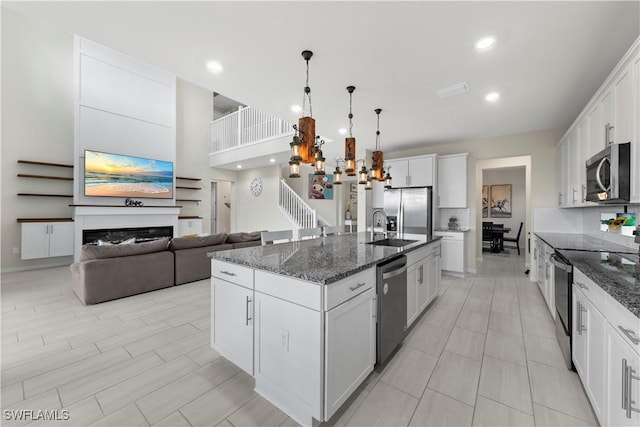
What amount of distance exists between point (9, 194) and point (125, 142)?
2.28m

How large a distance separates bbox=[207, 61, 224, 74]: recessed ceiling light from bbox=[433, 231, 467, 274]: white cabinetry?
445cm

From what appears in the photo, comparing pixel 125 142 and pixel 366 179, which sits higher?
pixel 125 142

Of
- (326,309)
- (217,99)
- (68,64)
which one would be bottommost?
(326,309)

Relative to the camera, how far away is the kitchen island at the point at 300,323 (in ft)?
4.67

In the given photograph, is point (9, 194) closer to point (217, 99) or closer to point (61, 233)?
point (61, 233)

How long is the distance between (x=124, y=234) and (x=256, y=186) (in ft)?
12.4

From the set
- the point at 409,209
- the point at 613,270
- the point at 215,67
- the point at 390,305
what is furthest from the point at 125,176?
the point at 613,270

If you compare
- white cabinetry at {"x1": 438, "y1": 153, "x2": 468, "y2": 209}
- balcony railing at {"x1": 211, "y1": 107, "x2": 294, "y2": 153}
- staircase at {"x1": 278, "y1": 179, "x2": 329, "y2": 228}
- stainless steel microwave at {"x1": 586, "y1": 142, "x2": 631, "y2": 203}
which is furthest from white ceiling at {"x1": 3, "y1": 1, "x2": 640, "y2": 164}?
staircase at {"x1": 278, "y1": 179, "x2": 329, "y2": 228}

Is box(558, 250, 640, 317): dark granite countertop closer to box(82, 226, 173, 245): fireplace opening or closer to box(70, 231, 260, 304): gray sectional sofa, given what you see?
box(70, 231, 260, 304): gray sectional sofa

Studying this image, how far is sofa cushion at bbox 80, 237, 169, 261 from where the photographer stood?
10.8ft

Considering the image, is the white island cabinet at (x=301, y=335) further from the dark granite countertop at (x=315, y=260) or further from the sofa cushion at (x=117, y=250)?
the sofa cushion at (x=117, y=250)

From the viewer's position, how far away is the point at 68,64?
18.8 ft

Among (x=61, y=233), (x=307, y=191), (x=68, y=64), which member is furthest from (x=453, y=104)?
(x=68, y=64)

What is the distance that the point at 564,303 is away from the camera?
6.87ft
